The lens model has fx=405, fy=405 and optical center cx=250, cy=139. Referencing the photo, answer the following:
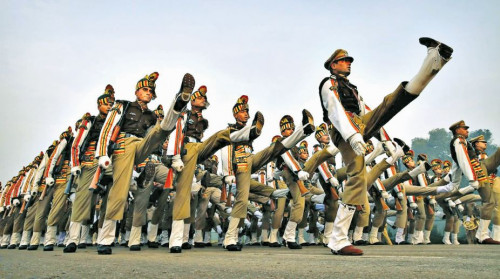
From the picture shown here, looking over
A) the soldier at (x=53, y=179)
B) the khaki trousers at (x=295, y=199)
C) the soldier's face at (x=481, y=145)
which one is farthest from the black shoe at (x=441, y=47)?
the soldier's face at (x=481, y=145)

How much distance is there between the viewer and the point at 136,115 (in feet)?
20.7

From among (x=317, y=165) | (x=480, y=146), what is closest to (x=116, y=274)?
(x=317, y=165)

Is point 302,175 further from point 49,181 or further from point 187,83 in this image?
point 49,181

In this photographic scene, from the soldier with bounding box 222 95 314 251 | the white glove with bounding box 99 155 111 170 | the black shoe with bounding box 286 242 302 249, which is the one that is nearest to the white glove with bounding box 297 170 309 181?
the soldier with bounding box 222 95 314 251

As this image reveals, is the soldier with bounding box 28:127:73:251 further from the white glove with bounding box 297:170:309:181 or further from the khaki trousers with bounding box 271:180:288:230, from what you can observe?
the khaki trousers with bounding box 271:180:288:230

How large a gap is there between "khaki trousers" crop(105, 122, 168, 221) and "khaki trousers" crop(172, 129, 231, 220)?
2.30ft

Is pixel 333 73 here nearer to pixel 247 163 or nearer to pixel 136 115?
pixel 247 163

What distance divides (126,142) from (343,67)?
10.6 ft

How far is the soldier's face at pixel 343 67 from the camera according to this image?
514 centimetres

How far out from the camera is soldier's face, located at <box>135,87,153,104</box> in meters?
6.59

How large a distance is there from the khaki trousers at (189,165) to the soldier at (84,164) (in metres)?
1.47

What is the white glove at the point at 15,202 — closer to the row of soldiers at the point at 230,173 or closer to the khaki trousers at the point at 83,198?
the row of soldiers at the point at 230,173

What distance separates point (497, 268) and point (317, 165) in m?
6.08

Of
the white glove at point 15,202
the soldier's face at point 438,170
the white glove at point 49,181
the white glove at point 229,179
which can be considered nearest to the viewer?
the white glove at point 229,179
